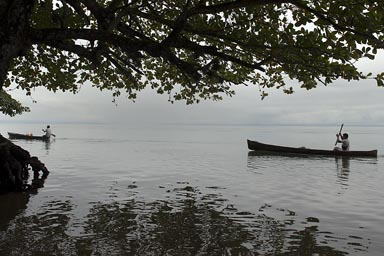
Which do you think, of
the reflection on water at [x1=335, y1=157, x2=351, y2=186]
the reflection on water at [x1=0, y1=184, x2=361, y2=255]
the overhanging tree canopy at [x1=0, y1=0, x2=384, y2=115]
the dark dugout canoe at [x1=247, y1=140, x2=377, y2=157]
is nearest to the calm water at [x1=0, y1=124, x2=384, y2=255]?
the reflection on water at [x1=0, y1=184, x2=361, y2=255]

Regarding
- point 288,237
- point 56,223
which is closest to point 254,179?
point 288,237

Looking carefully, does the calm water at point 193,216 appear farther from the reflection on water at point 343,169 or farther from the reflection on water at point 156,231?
the reflection on water at point 343,169

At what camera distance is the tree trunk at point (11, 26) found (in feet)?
24.2

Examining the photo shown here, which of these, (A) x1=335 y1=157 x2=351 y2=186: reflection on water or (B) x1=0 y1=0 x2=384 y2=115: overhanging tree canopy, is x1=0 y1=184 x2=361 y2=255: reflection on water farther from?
(A) x1=335 y1=157 x2=351 y2=186: reflection on water

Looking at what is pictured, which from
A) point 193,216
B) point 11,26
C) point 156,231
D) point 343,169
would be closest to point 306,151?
point 343,169

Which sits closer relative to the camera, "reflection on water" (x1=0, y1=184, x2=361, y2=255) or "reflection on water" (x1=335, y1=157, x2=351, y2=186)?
"reflection on water" (x1=0, y1=184, x2=361, y2=255)

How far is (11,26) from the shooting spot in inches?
295

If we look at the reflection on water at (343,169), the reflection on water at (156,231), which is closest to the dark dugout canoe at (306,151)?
the reflection on water at (343,169)

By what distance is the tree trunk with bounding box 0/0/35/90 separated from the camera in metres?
7.37

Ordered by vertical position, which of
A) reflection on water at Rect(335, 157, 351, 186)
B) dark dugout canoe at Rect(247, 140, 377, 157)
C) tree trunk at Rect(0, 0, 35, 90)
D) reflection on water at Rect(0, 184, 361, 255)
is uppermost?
tree trunk at Rect(0, 0, 35, 90)

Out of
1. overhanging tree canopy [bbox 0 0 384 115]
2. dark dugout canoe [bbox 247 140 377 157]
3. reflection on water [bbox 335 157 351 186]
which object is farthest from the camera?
Result: dark dugout canoe [bbox 247 140 377 157]

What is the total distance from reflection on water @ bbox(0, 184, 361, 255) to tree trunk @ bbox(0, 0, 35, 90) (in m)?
3.79

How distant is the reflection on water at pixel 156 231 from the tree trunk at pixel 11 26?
3.79 metres

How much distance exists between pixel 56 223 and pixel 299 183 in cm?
1297
